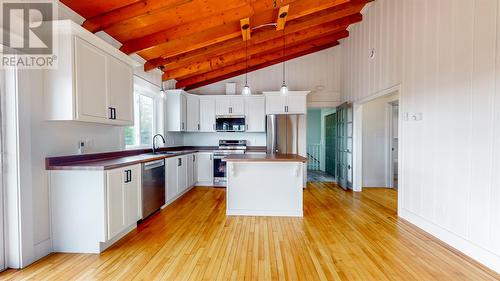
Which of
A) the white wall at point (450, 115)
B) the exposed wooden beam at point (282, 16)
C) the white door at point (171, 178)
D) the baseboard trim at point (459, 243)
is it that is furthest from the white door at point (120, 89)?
the baseboard trim at point (459, 243)

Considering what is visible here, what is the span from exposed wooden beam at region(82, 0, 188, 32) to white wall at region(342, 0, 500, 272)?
3.00 meters

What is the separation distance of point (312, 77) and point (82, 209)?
18.2ft

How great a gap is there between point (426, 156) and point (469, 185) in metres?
0.65

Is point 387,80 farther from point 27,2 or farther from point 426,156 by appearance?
point 27,2

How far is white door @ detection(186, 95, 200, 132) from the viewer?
18.2 ft

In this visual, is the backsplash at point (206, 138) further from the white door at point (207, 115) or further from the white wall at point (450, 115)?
the white wall at point (450, 115)

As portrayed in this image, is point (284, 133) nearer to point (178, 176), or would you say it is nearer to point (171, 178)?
point (178, 176)

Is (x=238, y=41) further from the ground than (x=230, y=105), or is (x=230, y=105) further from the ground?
(x=238, y=41)

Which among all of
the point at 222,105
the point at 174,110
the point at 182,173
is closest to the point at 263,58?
the point at 222,105

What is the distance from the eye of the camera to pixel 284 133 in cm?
542

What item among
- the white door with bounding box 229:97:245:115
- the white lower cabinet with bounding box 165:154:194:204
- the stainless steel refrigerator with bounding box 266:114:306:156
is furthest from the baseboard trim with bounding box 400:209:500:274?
the white door with bounding box 229:97:245:115

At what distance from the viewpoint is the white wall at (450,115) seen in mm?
2076

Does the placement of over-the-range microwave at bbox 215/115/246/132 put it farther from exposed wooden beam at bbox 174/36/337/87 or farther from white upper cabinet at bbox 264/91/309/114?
exposed wooden beam at bbox 174/36/337/87

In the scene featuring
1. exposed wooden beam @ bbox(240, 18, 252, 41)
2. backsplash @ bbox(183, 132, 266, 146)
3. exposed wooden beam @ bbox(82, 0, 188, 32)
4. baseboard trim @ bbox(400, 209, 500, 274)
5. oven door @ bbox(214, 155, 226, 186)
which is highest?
exposed wooden beam @ bbox(240, 18, 252, 41)
